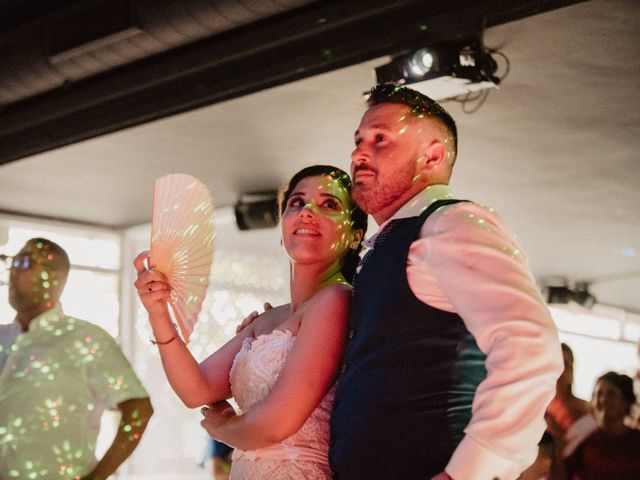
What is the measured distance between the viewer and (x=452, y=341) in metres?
1.49

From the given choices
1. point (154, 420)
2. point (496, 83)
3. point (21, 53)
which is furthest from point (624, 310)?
point (21, 53)

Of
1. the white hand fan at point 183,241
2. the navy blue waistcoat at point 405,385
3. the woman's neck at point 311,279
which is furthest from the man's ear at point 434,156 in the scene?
the white hand fan at point 183,241

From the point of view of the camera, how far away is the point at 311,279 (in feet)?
6.60

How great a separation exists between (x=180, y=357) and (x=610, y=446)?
9.28ft

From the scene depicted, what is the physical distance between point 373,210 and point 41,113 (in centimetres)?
378

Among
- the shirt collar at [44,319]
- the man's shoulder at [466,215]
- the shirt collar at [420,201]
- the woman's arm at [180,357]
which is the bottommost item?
the woman's arm at [180,357]

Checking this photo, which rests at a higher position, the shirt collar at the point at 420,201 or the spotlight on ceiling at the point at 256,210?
the spotlight on ceiling at the point at 256,210

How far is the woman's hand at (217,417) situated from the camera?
1.87 metres

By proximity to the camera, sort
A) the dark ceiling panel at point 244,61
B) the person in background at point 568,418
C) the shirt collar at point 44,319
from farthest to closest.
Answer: the person in background at point 568,418 → the dark ceiling panel at point 244,61 → the shirt collar at point 44,319

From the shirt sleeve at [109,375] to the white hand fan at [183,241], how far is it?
122cm

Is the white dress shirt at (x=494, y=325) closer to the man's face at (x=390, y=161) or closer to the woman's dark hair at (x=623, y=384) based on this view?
the man's face at (x=390, y=161)

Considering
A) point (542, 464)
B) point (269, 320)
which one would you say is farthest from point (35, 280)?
point (542, 464)

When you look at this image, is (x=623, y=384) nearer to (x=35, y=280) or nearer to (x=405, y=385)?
(x=35, y=280)

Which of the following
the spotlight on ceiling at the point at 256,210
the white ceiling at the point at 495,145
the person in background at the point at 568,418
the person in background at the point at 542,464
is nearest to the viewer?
the person in background at the point at 542,464
